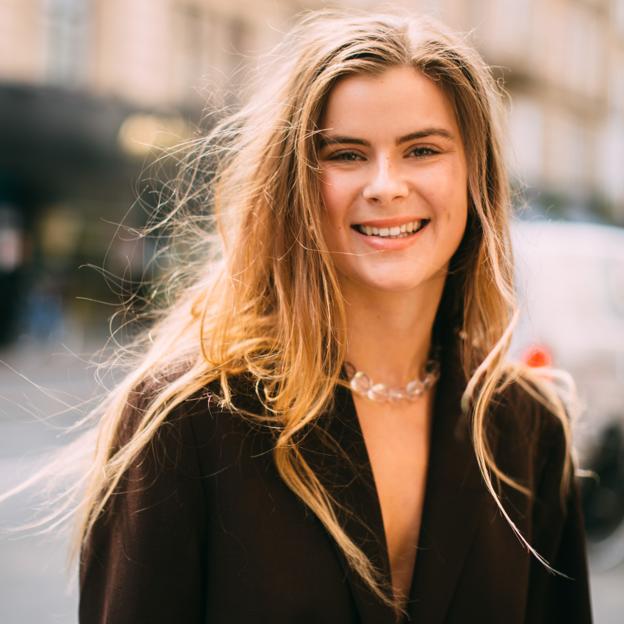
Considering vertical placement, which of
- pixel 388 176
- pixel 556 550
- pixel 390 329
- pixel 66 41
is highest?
pixel 66 41

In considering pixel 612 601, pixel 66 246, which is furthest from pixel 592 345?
pixel 66 246

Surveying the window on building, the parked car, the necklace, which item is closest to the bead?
the necklace

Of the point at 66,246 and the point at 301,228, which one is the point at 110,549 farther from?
the point at 66,246

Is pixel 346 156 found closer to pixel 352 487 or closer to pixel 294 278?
pixel 294 278

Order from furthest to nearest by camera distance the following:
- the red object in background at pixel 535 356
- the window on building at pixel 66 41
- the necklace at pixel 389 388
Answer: the window on building at pixel 66 41 < the red object in background at pixel 535 356 < the necklace at pixel 389 388

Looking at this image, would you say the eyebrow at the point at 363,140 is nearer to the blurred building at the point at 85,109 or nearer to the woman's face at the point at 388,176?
the woman's face at the point at 388,176

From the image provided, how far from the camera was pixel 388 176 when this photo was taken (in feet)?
5.78

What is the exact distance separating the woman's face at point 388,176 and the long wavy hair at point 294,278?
36 millimetres

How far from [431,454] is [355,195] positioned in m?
0.62

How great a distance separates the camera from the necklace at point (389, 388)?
6.47 feet

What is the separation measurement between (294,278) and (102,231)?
15752 millimetres

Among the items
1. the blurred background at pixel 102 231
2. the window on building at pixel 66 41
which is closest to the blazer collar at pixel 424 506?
the blurred background at pixel 102 231

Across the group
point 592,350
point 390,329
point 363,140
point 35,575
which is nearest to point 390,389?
point 390,329

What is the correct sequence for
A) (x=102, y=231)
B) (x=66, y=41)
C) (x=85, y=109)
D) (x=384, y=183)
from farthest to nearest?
(x=102, y=231)
(x=66, y=41)
(x=85, y=109)
(x=384, y=183)
